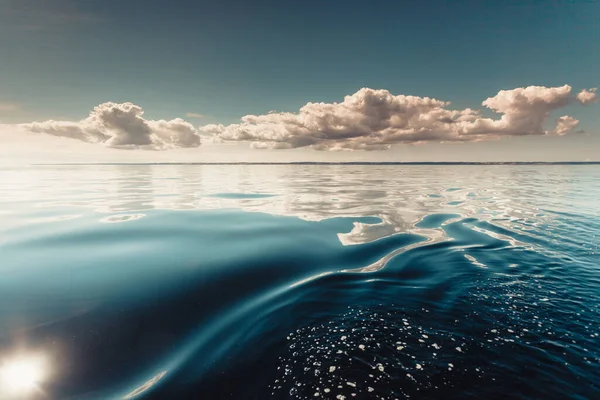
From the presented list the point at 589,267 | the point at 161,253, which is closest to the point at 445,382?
the point at 589,267

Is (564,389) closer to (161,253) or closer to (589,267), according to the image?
(589,267)

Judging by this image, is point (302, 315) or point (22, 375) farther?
point (302, 315)

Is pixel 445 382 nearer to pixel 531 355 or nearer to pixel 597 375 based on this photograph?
pixel 531 355

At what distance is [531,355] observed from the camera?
16.0ft

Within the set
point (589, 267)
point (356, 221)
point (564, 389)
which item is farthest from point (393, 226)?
point (564, 389)

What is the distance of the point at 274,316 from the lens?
6.42m

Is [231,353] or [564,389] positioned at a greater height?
→ [564,389]

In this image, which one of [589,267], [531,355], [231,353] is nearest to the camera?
[531,355]

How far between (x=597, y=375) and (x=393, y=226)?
36.7 feet

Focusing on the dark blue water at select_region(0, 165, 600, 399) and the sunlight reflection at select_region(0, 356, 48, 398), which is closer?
the sunlight reflection at select_region(0, 356, 48, 398)

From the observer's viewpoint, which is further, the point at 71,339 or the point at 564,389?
the point at 71,339

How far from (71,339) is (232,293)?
3416 millimetres

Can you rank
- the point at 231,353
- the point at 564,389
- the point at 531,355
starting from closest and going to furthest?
the point at 564,389, the point at 531,355, the point at 231,353

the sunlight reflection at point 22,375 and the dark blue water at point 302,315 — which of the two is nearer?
the sunlight reflection at point 22,375
